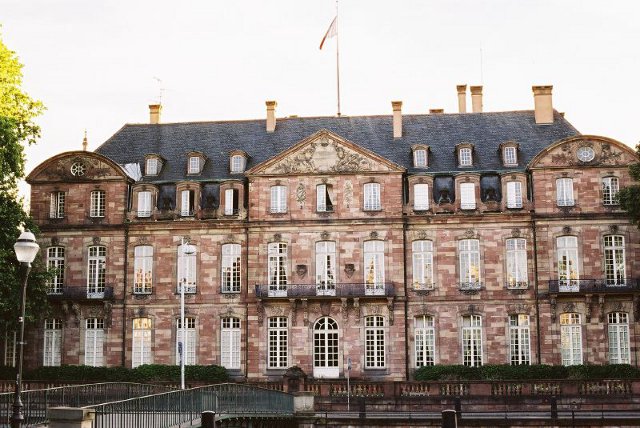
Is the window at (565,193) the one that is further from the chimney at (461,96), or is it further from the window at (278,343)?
the window at (278,343)

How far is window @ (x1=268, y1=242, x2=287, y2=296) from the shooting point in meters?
49.0

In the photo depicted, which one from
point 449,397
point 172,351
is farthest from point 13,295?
point 449,397

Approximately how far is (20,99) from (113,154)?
414 inches

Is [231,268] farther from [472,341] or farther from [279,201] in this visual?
[472,341]

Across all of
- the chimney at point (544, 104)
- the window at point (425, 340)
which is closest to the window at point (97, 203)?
the window at point (425, 340)

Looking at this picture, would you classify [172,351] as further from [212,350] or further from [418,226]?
[418,226]

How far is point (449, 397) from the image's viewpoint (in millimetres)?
36844

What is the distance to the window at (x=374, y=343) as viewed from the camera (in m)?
47.9

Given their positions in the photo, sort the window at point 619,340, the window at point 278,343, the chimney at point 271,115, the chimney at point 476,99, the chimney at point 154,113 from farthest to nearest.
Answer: the chimney at point 154,113 < the chimney at point 476,99 < the chimney at point 271,115 < the window at point 278,343 < the window at point 619,340

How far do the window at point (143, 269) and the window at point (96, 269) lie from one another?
162 centimetres

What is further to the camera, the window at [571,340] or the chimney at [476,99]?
the chimney at [476,99]

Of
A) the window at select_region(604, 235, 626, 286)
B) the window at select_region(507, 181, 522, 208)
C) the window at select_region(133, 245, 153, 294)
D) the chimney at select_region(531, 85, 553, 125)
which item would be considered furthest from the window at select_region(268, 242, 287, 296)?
the window at select_region(604, 235, 626, 286)

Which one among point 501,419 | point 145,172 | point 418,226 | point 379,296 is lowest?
point 501,419

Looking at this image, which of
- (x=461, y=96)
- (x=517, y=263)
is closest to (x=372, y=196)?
(x=517, y=263)
